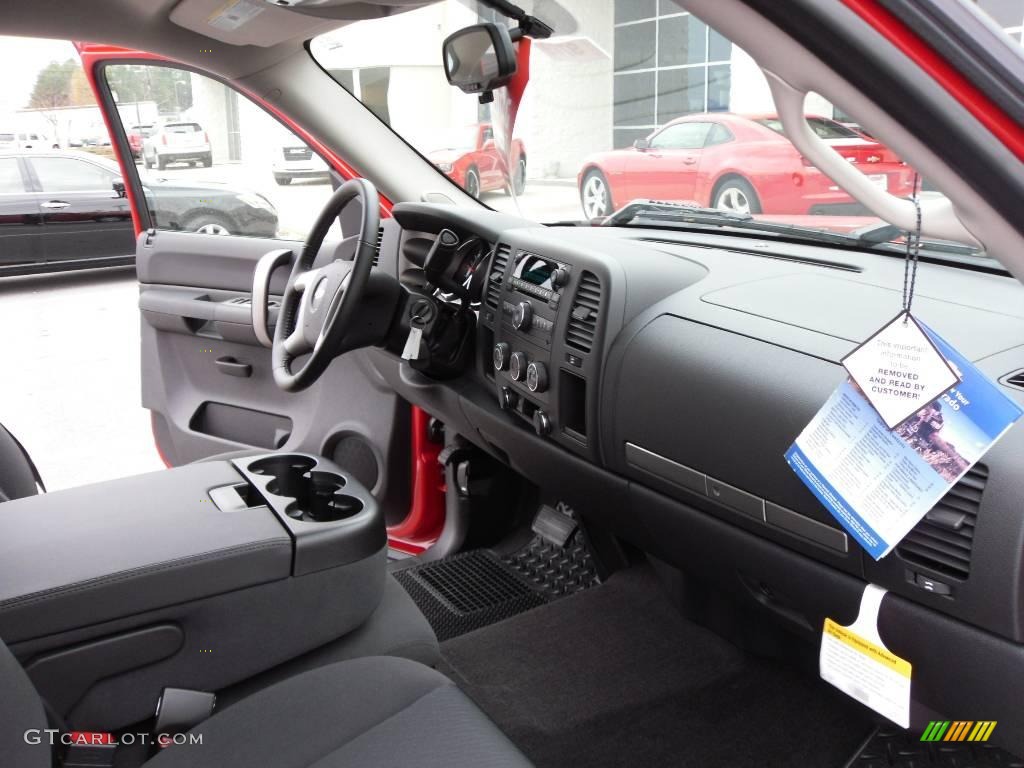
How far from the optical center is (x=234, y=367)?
2943 millimetres

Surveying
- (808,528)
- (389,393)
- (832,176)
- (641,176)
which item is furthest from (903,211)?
(389,393)

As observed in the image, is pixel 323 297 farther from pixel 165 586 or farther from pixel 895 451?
pixel 895 451

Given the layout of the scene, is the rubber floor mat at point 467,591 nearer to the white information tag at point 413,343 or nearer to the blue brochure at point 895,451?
the white information tag at point 413,343

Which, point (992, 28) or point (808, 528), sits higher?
point (992, 28)

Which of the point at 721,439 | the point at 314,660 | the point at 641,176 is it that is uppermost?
the point at 641,176

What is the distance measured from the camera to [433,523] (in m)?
2.80

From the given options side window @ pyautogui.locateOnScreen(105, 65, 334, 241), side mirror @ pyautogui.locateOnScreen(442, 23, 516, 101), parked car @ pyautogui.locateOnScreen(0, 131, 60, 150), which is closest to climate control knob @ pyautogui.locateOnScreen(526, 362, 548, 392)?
side mirror @ pyautogui.locateOnScreen(442, 23, 516, 101)

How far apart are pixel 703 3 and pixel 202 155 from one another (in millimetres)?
3721

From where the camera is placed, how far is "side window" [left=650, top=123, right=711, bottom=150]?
7.78 feet

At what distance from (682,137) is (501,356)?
2.70ft

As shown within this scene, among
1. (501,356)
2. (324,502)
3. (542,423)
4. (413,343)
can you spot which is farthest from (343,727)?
(413,343)

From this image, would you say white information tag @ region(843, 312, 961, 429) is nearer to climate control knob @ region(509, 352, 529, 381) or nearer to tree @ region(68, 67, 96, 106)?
climate control knob @ region(509, 352, 529, 381)

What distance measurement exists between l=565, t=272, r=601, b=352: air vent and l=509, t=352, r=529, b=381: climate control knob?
155 millimetres

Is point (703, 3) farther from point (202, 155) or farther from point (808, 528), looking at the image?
point (202, 155)
